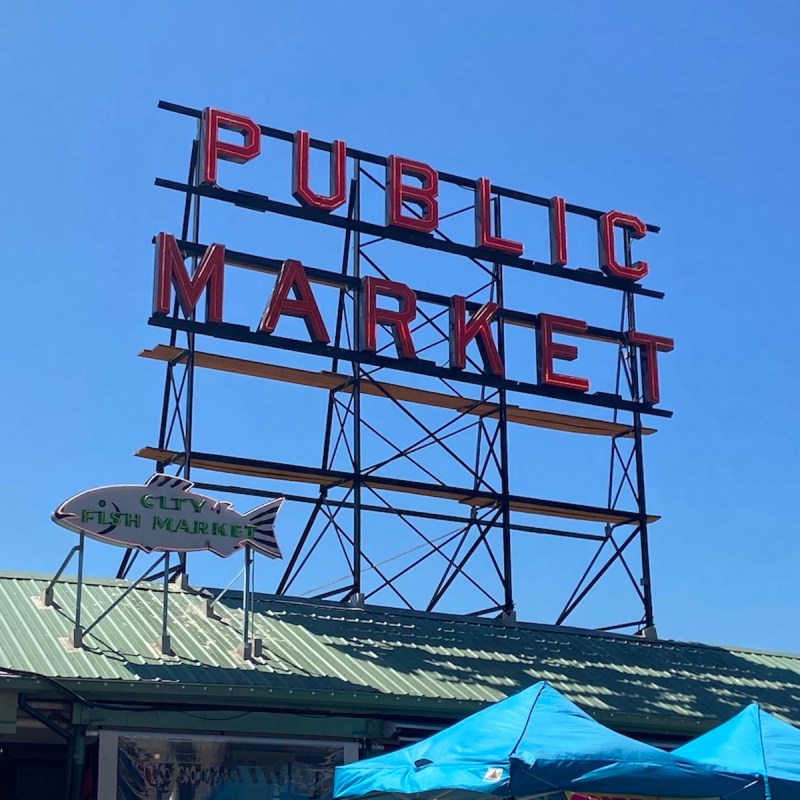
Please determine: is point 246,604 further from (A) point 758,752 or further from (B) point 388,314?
(B) point 388,314

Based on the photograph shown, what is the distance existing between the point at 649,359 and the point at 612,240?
2.66 metres

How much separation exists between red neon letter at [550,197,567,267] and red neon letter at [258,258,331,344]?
18.2 feet

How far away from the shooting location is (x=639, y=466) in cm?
2525

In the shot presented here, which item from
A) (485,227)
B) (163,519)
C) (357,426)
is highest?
(485,227)

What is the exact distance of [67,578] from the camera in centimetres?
1806

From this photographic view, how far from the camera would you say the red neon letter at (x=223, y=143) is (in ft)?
75.7

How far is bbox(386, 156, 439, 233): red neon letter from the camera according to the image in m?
24.6

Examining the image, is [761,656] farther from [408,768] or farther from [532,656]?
[408,768]

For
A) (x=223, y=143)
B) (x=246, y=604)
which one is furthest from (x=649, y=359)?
(x=246, y=604)

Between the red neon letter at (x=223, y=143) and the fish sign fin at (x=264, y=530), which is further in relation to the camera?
the red neon letter at (x=223, y=143)

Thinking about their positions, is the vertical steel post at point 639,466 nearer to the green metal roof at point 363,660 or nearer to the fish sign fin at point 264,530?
the green metal roof at point 363,660

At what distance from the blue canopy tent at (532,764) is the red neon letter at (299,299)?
1103cm

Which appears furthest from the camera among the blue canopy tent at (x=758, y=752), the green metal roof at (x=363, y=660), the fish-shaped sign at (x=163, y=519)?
the fish-shaped sign at (x=163, y=519)

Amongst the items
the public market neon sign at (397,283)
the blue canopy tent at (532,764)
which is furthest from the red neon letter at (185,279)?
the blue canopy tent at (532,764)
